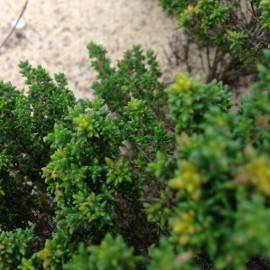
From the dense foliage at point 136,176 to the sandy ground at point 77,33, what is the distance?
3.49 feet

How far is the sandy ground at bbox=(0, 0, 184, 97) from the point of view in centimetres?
509

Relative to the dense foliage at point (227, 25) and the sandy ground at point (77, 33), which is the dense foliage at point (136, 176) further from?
the sandy ground at point (77, 33)

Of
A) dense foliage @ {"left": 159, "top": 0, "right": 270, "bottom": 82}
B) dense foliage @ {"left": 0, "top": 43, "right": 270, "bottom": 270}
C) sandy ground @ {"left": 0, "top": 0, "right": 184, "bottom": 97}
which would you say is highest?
sandy ground @ {"left": 0, "top": 0, "right": 184, "bottom": 97}

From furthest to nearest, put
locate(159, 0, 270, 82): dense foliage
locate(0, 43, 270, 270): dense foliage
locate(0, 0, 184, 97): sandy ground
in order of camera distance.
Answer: locate(0, 0, 184, 97): sandy ground → locate(159, 0, 270, 82): dense foliage → locate(0, 43, 270, 270): dense foliage

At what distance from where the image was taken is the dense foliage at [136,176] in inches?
74.8

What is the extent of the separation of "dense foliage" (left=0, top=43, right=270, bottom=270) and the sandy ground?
1063mm

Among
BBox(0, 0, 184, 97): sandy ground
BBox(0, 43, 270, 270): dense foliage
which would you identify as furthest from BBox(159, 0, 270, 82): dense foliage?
BBox(0, 0, 184, 97): sandy ground

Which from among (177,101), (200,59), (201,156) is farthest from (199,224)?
(200,59)

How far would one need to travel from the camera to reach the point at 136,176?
291 cm

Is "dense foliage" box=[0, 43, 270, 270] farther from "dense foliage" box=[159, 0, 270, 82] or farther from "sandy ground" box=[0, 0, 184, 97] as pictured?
"sandy ground" box=[0, 0, 184, 97]

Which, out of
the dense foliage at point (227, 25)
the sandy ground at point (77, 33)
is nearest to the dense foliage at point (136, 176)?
the dense foliage at point (227, 25)

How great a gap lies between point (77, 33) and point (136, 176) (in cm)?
277

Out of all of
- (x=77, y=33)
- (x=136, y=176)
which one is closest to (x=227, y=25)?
(x=136, y=176)

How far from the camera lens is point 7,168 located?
3273 mm
